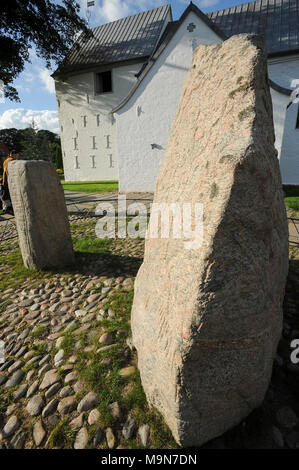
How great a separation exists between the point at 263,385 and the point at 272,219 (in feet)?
3.34

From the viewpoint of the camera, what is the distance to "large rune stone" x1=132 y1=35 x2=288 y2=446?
3.34 feet

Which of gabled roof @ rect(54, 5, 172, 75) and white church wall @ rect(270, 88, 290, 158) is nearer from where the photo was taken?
white church wall @ rect(270, 88, 290, 158)

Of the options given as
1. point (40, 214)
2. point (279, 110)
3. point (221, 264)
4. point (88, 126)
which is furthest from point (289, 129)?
point (88, 126)

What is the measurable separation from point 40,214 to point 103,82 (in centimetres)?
1825

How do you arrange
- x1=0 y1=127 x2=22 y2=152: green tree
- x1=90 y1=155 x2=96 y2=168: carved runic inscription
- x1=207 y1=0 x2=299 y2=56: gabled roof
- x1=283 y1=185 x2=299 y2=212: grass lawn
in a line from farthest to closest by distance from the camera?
1. x1=0 y1=127 x2=22 y2=152: green tree
2. x1=90 y1=155 x2=96 y2=168: carved runic inscription
3. x1=207 y1=0 x2=299 y2=56: gabled roof
4. x1=283 y1=185 x2=299 y2=212: grass lawn

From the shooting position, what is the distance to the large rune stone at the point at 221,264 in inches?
40.1

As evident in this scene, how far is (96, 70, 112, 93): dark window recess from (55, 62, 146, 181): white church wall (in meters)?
0.47

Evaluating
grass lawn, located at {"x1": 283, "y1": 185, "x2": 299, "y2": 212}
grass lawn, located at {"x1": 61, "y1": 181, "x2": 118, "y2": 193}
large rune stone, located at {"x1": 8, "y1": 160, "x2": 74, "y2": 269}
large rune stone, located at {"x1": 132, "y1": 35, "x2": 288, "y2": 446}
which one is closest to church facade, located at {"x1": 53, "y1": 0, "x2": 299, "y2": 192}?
grass lawn, located at {"x1": 283, "y1": 185, "x2": 299, "y2": 212}

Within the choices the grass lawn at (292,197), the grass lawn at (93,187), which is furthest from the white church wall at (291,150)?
the grass lawn at (93,187)

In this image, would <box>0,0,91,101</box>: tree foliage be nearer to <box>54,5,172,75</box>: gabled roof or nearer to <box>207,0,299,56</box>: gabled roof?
<box>54,5,172,75</box>: gabled roof

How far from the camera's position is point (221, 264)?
1.02 meters

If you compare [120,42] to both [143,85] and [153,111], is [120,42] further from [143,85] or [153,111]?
[153,111]

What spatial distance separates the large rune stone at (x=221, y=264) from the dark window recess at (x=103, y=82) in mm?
18969
